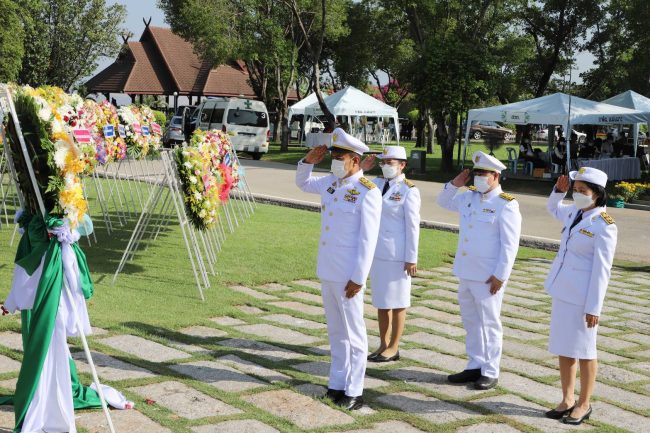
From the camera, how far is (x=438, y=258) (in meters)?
11.5

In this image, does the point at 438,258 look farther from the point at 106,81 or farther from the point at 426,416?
the point at 106,81

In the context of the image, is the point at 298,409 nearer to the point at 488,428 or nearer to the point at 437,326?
the point at 488,428

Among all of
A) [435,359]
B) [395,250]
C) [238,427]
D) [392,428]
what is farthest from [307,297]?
[238,427]

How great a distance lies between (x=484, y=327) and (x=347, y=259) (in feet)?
4.20

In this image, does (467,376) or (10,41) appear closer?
(467,376)

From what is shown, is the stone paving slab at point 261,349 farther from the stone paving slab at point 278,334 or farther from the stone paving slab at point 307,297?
the stone paving slab at point 307,297

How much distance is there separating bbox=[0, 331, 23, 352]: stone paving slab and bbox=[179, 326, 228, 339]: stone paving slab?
1.34 m

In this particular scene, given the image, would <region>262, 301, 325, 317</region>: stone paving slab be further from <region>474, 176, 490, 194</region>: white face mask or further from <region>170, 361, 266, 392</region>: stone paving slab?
<region>474, 176, 490, 194</region>: white face mask

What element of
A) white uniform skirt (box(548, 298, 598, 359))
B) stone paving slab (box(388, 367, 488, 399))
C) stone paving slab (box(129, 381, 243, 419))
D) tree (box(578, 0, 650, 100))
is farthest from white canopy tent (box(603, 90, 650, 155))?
stone paving slab (box(129, 381, 243, 419))

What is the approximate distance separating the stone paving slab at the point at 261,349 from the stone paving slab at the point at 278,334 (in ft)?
0.74

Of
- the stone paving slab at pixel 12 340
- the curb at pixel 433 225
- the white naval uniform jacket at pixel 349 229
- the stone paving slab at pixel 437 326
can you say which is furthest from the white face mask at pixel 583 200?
the curb at pixel 433 225

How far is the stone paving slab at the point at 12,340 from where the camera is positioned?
246 inches

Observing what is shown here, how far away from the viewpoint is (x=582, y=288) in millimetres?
5340

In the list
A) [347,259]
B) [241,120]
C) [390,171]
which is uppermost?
[241,120]
